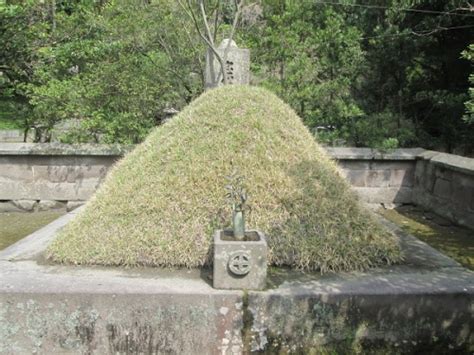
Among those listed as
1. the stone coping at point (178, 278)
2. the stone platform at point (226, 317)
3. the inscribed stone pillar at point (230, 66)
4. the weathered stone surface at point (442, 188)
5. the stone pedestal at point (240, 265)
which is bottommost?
the stone platform at point (226, 317)

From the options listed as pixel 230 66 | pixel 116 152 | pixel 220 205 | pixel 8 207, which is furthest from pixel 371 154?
pixel 8 207

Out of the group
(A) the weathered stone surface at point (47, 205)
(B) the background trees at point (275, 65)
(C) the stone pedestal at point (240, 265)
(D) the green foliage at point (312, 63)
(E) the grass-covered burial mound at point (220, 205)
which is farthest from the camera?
(D) the green foliage at point (312, 63)

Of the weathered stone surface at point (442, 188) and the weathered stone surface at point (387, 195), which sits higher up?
the weathered stone surface at point (442, 188)

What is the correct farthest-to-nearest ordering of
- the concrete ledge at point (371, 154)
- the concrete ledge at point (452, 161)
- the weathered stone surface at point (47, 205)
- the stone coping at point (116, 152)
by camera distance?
the concrete ledge at point (371, 154) < the weathered stone surface at point (47, 205) < the stone coping at point (116, 152) < the concrete ledge at point (452, 161)

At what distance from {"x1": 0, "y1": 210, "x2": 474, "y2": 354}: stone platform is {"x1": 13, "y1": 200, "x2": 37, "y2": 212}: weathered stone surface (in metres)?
4.46

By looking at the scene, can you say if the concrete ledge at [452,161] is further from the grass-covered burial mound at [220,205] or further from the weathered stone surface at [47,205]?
the weathered stone surface at [47,205]

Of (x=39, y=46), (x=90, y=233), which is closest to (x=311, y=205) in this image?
(x=90, y=233)

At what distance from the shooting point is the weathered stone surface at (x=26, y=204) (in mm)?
6957

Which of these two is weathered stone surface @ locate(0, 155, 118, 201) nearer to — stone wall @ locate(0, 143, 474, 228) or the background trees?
stone wall @ locate(0, 143, 474, 228)

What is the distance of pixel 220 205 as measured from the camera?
11.4 ft

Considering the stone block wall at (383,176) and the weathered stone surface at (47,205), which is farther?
the stone block wall at (383,176)

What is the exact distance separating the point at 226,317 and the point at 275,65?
668 centimetres

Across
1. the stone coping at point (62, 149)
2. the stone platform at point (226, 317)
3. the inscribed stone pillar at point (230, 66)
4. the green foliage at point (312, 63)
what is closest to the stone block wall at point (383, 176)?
the green foliage at point (312, 63)

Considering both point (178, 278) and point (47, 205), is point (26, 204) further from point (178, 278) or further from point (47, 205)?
point (178, 278)
